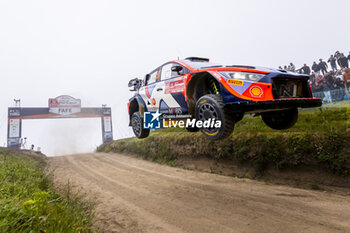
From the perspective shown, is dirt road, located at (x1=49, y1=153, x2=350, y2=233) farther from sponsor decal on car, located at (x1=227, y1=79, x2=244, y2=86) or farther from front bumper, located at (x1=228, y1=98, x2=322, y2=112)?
sponsor decal on car, located at (x1=227, y1=79, x2=244, y2=86)

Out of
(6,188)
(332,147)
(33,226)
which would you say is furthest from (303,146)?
(6,188)

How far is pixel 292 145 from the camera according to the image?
7.62m

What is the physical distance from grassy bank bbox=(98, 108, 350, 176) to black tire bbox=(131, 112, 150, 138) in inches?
207

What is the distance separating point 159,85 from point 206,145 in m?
6.80

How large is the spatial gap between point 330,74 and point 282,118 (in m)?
11.5

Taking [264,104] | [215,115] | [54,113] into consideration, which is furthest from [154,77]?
[54,113]

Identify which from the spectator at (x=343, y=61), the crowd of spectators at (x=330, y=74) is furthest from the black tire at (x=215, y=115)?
the spectator at (x=343, y=61)

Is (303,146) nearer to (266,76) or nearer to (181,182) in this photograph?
(181,182)

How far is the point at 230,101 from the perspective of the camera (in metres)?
3.41

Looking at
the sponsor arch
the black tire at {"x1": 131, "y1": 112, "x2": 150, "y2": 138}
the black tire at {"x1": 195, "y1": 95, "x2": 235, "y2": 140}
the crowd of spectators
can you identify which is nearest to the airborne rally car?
the black tire at {"x1": 195, "y1": 95, "x2": 235, "y2": 140}

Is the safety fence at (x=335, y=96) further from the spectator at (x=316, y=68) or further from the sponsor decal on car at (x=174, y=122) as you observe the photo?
the sponsor decal on car at (x=174, y=122)

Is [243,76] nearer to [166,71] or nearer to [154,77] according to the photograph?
[166,71]

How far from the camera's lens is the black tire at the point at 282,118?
4.51 meters

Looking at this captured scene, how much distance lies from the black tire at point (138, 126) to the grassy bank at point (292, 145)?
5249 millimetres
